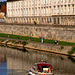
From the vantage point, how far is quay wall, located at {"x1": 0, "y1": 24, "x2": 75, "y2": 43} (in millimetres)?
88938

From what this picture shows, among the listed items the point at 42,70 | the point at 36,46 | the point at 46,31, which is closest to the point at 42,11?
the point at 46,31

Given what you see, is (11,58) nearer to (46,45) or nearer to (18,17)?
(46,45)

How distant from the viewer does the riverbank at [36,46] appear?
76.8 meters

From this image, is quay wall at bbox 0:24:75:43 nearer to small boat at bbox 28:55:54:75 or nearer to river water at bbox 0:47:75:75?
river water at bbox 0:47:75:75

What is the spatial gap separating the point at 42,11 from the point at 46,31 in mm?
19996

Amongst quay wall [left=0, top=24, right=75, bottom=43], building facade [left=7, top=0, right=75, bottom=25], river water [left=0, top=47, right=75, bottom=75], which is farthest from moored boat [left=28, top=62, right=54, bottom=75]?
building facade [left=7, top=0, right=75, bottom=25]

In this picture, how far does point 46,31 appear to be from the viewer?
99688mm

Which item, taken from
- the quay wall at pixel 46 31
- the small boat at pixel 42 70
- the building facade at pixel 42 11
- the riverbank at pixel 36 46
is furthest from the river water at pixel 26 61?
the building facade at pixel 42 11

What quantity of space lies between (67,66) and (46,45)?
18199 millimetres

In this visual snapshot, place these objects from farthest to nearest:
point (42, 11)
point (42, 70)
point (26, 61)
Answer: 1. point (42, 11)
2. point (26, 61)
3. point (42, 70)

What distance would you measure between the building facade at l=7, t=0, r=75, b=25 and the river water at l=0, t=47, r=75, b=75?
64.3 feet

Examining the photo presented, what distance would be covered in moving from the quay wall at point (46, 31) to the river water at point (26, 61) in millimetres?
11111

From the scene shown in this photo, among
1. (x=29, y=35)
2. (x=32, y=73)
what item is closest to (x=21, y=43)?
(x=29, y=35)

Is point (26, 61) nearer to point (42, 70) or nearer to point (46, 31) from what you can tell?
point (42, 70)
